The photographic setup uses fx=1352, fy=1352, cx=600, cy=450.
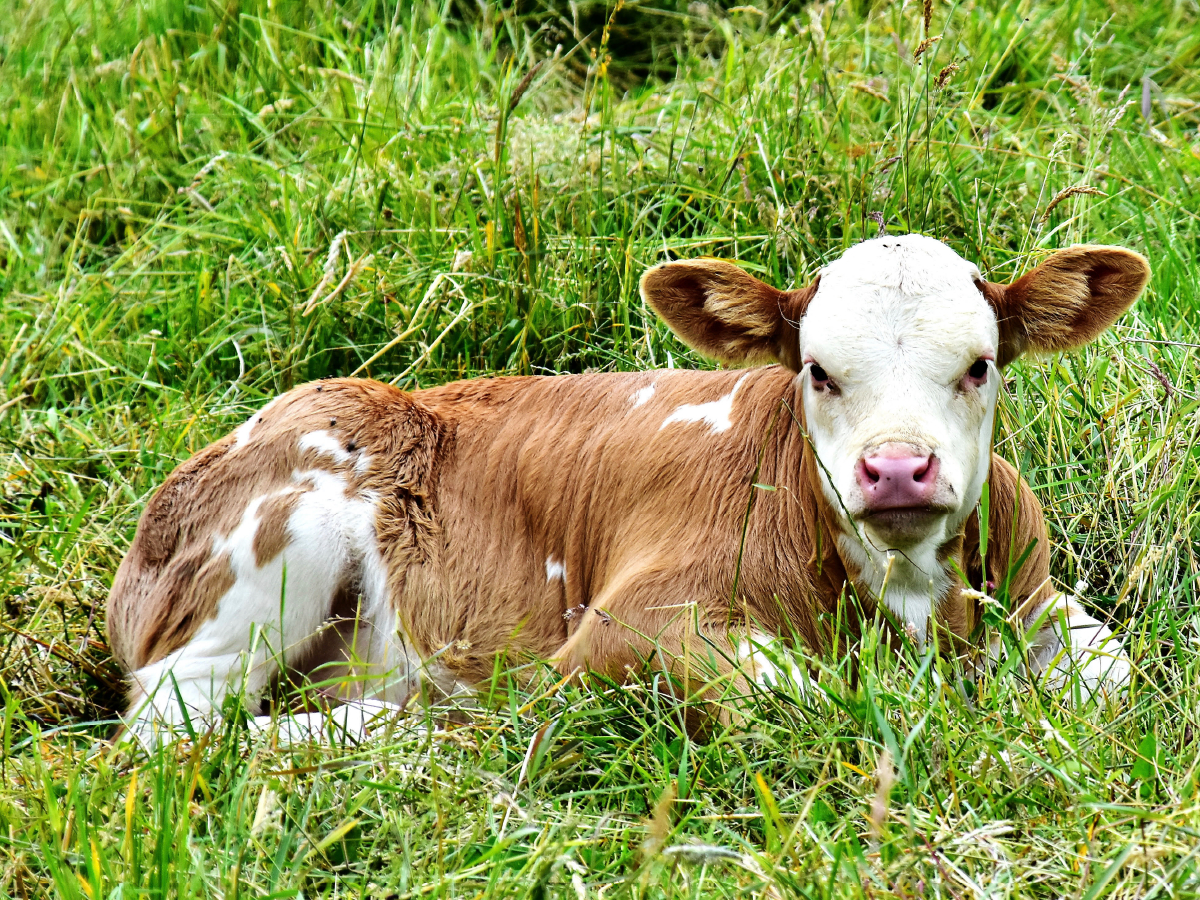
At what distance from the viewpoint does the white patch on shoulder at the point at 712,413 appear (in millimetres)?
4176

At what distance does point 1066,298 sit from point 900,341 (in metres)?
0.62

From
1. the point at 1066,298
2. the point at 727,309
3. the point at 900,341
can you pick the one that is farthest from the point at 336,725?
the point at 1066,298

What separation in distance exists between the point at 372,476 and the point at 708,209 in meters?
1.95

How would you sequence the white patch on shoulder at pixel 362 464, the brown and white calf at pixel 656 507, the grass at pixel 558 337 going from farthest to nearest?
the white patch on shoulder at pixel 362 464 → the brown and white calf at pixel 656 507 → the grass at pixel 558 337

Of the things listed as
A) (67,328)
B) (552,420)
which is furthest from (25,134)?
(552,420)

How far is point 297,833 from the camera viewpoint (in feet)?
9.64

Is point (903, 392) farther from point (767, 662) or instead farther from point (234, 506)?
point (234, 506)

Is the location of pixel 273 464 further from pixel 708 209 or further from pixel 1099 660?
pixel 1099 660

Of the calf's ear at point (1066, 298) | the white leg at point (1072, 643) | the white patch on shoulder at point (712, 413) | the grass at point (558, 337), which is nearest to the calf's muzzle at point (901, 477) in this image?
the grass at point (558, 337)

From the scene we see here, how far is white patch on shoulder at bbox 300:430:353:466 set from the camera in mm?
4375

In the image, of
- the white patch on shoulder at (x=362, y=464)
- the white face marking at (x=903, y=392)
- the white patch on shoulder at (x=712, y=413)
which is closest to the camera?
the white face marking at (x=903, y=392)

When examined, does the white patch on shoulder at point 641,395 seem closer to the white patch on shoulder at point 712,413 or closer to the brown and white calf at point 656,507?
the brown and white calf at point 656,507

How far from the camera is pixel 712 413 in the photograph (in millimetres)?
4230

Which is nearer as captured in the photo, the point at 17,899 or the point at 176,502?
the point at 17,899
